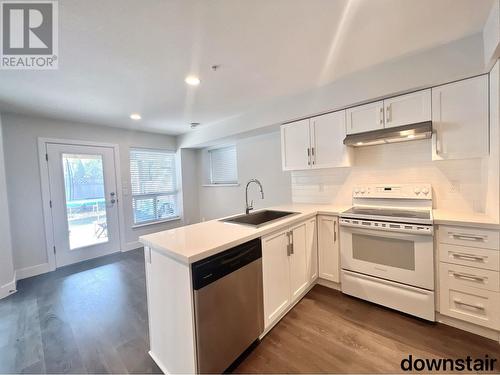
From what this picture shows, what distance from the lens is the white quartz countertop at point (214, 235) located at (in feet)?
4.18

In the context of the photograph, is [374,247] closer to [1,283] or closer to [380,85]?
[380,85]

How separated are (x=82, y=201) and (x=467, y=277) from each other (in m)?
5.14

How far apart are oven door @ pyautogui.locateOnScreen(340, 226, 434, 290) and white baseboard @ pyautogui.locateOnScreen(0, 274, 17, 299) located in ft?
13.6

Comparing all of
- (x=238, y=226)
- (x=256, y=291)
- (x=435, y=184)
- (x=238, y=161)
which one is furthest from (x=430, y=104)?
(x=238, y=161)

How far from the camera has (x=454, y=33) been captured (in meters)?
1.71

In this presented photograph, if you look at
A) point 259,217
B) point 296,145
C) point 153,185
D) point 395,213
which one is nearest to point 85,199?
point 153,185

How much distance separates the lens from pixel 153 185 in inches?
188

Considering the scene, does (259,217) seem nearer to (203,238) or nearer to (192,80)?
(203,238)

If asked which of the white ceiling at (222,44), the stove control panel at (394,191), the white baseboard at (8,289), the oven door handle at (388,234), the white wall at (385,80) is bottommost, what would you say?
the white baseboard at (8,289)

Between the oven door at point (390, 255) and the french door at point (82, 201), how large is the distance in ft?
13.4

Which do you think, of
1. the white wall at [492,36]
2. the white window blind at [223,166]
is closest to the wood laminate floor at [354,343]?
the white wall at [492,36]

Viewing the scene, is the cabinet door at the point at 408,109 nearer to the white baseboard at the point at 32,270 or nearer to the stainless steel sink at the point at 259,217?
the stainless steel sink at the point at 259,217

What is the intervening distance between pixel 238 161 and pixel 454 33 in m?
3.26

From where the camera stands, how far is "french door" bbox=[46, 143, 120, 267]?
3471 millimetres
